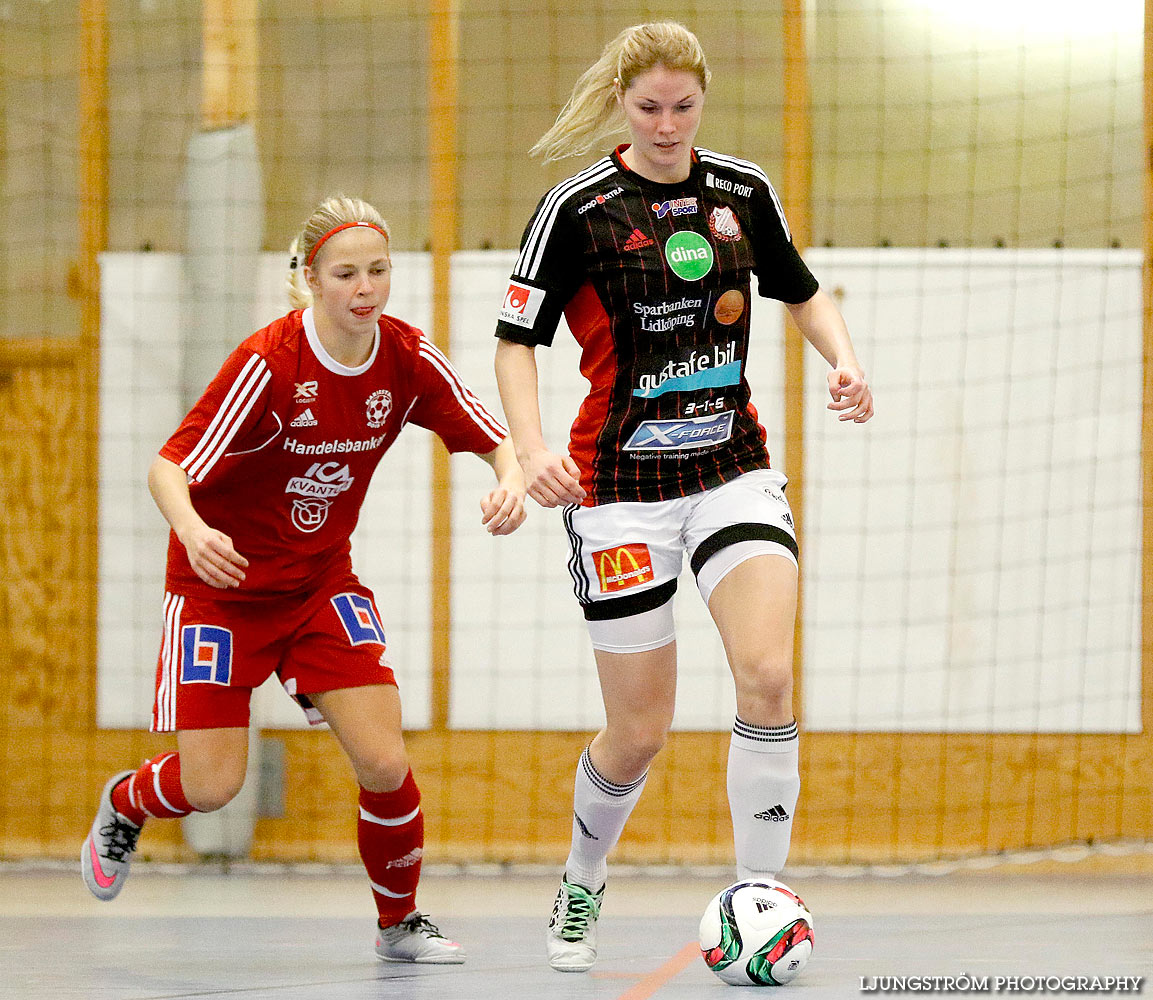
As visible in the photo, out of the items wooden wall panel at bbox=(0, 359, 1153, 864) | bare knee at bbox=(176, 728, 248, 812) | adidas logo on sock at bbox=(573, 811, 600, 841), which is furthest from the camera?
wooden wall panel at bbox=(0, 359, 1153, 864)

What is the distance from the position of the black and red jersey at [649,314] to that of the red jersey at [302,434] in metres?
0.36

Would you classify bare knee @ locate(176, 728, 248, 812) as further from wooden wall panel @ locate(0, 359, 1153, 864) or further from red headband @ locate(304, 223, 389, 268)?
wooden wall panel @ locate(0, 359, 1153, 864)

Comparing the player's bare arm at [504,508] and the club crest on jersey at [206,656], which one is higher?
the player's bare arm at [504,508]

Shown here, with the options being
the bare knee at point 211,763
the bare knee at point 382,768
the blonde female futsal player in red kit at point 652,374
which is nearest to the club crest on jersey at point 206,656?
the bare knee at point 211,763

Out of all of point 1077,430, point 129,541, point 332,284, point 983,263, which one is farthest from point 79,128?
Answer: point 1077,430

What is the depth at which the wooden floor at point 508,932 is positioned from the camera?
124 inches

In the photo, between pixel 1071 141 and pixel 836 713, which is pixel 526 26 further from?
pixel 836 713

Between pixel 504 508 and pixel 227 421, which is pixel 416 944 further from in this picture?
pixel 227 421

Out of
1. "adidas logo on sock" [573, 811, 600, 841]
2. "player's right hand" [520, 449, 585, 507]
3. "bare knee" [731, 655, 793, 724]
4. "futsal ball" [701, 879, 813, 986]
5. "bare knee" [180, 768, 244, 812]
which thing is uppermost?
"player's right hand" [520, 449, 585, 507]

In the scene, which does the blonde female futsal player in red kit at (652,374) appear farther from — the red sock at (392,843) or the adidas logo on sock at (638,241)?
the red sock at (392,843)

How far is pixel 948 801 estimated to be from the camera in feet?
18.1

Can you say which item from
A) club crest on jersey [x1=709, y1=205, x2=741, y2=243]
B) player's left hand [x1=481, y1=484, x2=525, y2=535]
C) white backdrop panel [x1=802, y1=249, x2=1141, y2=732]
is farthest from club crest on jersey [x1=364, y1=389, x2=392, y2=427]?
white backdrop panel [x1=802, y1=249, x2=1141, y2=732]

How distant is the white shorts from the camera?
319 centimetres

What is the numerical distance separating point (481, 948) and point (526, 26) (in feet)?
11.4
